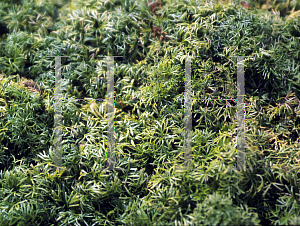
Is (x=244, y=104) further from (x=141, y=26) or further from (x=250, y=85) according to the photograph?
(x=141, y=26)

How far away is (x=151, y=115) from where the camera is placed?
8.72 feet

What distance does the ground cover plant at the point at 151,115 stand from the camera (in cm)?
219

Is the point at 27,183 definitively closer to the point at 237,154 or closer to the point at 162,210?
the point at 162,210

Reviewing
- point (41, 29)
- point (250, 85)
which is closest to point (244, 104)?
point (250, 85)

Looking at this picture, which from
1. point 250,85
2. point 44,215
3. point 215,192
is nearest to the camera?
point 215,192

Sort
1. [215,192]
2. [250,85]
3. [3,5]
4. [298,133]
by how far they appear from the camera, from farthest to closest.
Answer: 1. [3,5]
2. [250,85]
3. [298,133]
4. [215,192]

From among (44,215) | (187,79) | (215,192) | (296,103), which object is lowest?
(44,215)

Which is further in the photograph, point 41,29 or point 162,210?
point 41,29

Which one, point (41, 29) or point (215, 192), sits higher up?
point (41, 29)

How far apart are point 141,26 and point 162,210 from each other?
2256 millimetres

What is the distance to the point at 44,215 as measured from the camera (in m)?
2.32

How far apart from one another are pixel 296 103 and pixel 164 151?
153 centimetres

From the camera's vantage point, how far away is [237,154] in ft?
7.22

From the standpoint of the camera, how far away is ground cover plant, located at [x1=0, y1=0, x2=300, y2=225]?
7.19ft
